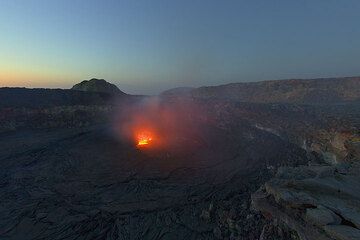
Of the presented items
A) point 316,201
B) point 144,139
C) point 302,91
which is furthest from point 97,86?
point 316,201

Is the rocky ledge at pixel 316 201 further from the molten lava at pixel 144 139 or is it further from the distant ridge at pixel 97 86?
the distant ridge at pixel 97 86

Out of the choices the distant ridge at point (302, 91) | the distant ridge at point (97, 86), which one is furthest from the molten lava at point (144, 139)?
the distant ridge at point (302, 91)

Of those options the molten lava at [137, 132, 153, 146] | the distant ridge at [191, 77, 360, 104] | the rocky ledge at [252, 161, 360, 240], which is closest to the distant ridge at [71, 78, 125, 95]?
the distant ridge at [191, 77, 360, 104]

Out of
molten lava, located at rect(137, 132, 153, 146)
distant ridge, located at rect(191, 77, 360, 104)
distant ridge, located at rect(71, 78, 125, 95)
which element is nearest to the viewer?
molten lava, located at rect(137, 132, 153, 146)

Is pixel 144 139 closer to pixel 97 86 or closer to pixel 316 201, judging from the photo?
pixel 316 201

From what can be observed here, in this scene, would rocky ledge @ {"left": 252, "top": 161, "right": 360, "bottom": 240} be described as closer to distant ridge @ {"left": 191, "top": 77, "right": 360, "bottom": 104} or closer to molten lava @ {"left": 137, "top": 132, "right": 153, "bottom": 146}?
molten lava @ {"left": 137, "top": 132, "right": 153, "bottom": 146}

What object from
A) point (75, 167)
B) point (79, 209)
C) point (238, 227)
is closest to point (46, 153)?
point (75, 167)

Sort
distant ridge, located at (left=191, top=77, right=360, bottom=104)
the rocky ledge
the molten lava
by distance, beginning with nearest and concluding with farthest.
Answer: the rocky ledge
the molten lava
distant ridge, located at (left=191, top=77, right=360, bottom=104)

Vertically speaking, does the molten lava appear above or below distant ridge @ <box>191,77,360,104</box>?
above
